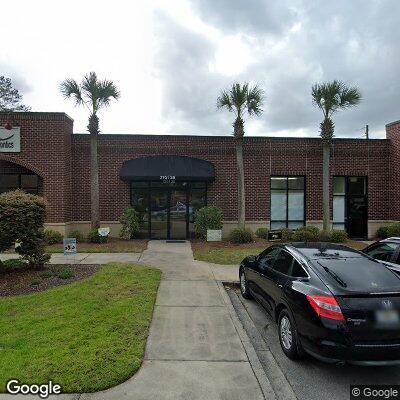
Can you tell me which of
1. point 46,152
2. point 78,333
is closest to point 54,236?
point 46,152

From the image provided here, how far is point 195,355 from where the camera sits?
15.8 feet

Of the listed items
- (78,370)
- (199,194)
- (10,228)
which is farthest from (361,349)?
(199,194)

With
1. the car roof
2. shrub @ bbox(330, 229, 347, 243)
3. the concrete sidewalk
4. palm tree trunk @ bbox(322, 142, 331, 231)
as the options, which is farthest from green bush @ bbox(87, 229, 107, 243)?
the car roof

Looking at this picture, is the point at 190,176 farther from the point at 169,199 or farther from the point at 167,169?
the point at 169,199

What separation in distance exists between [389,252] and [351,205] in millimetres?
12512

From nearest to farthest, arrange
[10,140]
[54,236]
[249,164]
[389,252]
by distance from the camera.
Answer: [389,252] < [54,236] < [10,140] < [249,164]

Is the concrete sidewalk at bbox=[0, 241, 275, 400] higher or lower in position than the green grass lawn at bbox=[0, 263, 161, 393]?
lower

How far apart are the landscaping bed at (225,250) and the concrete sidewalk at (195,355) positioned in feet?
11.4

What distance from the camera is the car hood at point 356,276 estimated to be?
174 inches

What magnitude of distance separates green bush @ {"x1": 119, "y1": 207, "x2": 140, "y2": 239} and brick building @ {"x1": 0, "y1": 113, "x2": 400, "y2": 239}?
891 mm

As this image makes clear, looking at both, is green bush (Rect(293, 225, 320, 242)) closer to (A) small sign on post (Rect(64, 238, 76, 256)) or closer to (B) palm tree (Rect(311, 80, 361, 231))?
(B) palm tree (Rect(311, 80, 361, 231))

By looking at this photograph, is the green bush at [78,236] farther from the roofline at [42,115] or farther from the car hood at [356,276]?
the car hood at [356,276]

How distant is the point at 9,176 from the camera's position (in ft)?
56.2

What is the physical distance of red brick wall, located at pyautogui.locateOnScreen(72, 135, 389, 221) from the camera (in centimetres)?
1719
